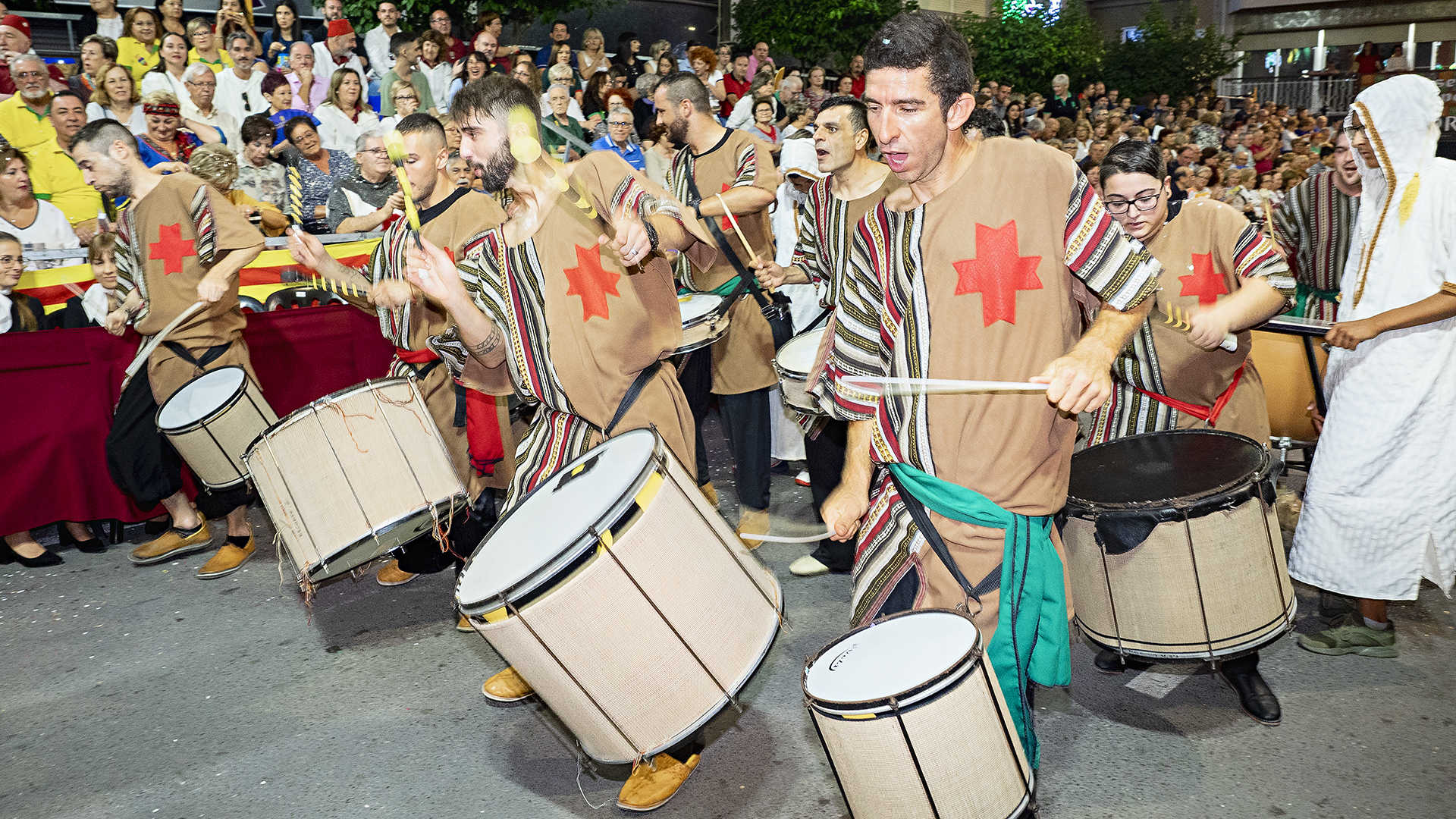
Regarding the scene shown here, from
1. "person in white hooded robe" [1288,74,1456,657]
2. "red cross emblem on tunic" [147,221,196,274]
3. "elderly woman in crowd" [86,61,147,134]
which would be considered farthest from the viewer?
"elderly woman in crowd" [86,61,147,134]

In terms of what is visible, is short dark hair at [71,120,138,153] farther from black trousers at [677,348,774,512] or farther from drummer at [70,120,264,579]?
black trousers at [677,348,774,512]

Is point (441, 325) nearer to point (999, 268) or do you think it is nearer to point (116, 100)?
point (999, 268)

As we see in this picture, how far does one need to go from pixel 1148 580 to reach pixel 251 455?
10.0 feet

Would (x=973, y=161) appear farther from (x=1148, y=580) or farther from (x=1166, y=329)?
(x=1166, y=329)

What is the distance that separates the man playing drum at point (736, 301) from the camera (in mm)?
5250

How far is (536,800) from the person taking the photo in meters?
3.31

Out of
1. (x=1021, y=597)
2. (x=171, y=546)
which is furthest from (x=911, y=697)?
(x=171, y=546)

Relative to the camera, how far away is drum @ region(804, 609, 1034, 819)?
7.20 feet

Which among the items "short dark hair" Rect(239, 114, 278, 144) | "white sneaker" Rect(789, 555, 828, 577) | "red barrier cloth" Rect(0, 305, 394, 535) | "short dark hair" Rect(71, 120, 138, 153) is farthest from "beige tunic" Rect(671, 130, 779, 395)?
"short dark hair" Rect(239, 114, 278, 144)

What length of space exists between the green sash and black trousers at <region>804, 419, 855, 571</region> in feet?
7.83

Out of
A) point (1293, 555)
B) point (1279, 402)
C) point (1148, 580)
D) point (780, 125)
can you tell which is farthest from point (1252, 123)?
point (1148, 580)

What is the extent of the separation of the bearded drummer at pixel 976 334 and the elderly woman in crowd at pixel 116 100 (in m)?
7.10

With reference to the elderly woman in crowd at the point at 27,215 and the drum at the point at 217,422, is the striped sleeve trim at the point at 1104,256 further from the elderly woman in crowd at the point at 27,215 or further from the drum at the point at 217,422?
the elderly woman in crowd at the point at 27,215

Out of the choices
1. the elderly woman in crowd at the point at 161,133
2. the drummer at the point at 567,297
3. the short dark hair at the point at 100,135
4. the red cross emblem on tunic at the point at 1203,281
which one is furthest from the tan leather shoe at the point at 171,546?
the red cross emblem on tunic at the point at 1203,281
